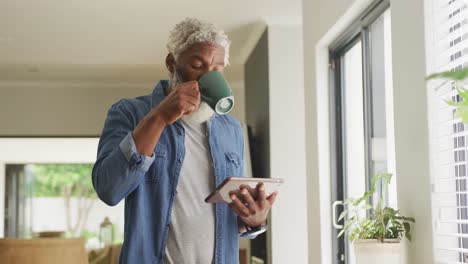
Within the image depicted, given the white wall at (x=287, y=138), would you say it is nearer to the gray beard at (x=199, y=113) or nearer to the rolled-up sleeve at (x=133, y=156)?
the gray beard at (x=199, y=113)

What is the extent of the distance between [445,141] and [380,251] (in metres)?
0.42

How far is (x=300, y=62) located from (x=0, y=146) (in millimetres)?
6624

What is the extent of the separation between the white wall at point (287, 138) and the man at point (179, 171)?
3.82m

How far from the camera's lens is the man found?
64.9 inches

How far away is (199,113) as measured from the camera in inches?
70.9

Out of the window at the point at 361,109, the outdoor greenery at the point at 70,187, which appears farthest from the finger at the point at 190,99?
the outdoor greenery at the point at 70,187

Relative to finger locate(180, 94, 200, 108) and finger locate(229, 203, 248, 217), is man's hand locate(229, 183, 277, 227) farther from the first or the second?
finger locate(180, 94, 200, 108)

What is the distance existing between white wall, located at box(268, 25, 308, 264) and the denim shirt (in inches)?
151

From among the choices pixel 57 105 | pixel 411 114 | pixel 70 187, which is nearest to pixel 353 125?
pixel 411 114

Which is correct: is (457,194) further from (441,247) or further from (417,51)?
(417,51)

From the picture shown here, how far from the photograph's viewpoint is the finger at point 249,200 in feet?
5.63

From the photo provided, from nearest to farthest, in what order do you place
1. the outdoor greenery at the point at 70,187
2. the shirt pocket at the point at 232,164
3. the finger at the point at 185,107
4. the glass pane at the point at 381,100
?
1. the finger at the point at 185,107
2. the shirt pocket at the point at 232,164
3. the glass pane at the point at 381,100
4. the outdoor greenery at the point at 70,187

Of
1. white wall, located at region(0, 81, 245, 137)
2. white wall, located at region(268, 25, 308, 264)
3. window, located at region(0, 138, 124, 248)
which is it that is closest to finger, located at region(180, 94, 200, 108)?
white wall, located at region(268, 25, 308, 264)

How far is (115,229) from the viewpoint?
16.3m
